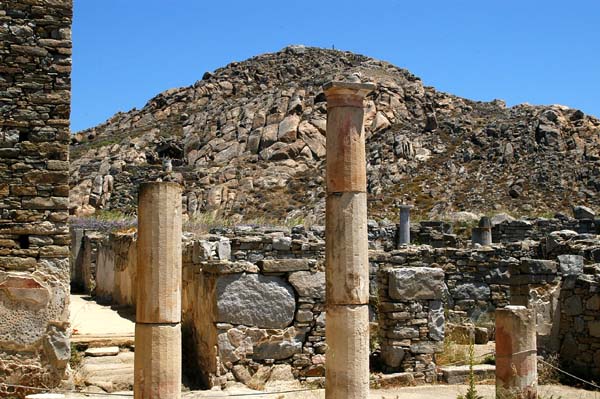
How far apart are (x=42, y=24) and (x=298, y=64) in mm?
51789

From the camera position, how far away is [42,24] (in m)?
10.0

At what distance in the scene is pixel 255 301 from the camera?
11.1 metres

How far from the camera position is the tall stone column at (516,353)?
983cm

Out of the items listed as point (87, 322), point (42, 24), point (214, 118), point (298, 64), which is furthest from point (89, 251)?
point (298, 64)

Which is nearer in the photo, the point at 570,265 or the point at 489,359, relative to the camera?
the point at 489,359

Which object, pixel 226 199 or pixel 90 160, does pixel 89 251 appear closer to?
pixel 226 199

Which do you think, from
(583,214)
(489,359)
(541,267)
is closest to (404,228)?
(583,214)

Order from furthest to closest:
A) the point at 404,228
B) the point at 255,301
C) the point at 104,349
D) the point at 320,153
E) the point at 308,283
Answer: the point at 320,153
the point at 404,228
the point at 104,349
the point at 308,283
the point at 255,301

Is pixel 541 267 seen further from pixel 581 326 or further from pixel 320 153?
pixel 320 153

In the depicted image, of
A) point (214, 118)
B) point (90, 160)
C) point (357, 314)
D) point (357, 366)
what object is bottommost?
point (357, 366)

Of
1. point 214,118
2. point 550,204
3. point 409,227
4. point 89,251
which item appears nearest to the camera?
point 89,251

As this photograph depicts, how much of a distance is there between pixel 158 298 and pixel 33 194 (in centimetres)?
289

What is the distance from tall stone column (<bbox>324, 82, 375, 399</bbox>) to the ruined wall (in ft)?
12.1

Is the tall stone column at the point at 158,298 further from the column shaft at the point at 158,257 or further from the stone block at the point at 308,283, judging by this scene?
the stone block at the point at 308,283
